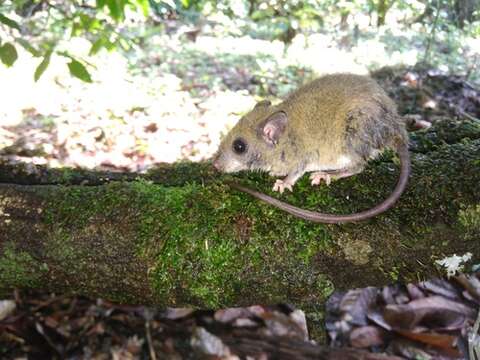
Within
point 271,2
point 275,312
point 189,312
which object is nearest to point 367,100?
point 275,312

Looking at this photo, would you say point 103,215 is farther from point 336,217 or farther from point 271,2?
point 271,2

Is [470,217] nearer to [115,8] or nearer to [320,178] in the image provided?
[320,178]

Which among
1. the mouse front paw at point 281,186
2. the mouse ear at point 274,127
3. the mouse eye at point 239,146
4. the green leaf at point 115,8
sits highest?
the green leaf at point 115,8

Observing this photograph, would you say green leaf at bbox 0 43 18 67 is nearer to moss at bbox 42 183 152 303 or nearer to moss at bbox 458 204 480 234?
moss at bbox 42 183 152 303

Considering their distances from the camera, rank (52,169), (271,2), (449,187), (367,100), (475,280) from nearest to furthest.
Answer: (449,187), (367,100), (52,169), (475,280), (271,2)

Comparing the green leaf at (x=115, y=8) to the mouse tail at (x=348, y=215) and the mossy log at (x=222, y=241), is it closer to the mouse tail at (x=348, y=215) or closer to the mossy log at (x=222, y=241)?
the mossy log at (x=222, y=241)

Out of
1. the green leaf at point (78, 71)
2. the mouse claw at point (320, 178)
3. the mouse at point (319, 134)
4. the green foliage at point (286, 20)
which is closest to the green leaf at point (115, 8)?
the green leaf at point (78, 71)

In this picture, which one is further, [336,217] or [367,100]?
[367,100]
